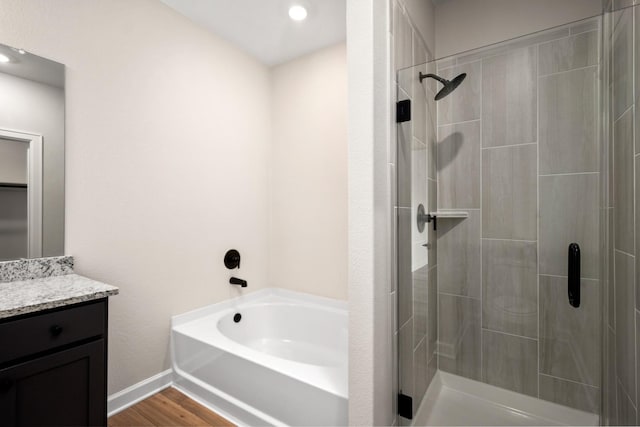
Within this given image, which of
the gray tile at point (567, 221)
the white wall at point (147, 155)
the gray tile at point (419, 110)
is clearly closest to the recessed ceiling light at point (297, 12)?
the white wall at point (147, 155)

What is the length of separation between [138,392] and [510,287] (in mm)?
2231

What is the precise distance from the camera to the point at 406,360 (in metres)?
1.44

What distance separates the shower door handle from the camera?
1.33 m

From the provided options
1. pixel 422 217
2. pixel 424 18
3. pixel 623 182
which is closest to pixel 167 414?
pixel 422 217

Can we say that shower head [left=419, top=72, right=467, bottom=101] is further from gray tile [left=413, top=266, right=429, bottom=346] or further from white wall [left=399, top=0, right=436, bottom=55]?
gray tile [left=413, top=266, right=429, bottom=346]

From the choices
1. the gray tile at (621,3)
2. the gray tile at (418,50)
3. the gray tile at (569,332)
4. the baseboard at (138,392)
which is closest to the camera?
the gray tile at (621,3)

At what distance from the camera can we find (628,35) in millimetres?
1048

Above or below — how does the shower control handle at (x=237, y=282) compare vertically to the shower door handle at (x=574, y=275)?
below

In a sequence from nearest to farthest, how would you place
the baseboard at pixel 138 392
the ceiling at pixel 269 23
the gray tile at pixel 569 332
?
the gray tile at pixel 569 332, the baseboard at pixel 138 392, the ceiling at pixel 269 23

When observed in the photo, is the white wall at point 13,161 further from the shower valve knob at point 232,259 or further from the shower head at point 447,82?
the shower head at point 447,82

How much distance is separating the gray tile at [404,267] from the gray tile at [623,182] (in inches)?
29.6

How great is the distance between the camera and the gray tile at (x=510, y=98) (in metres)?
1.42

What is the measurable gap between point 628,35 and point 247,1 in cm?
195

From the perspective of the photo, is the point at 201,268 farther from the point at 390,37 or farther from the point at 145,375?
the point at 390,37
